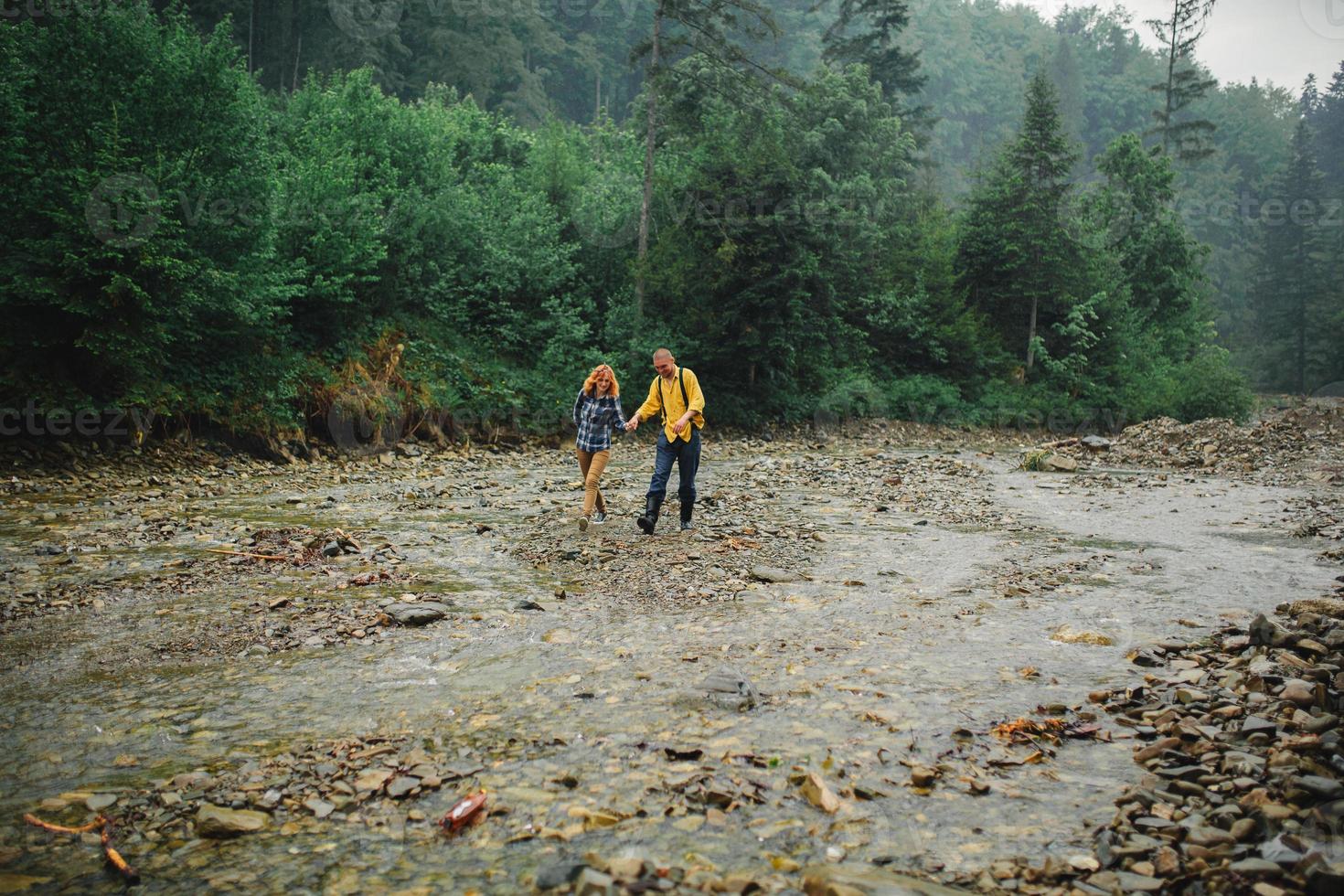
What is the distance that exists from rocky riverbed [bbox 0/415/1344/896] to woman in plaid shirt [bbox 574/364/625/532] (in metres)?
0.55

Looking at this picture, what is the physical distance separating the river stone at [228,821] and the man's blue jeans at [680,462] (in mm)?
7272

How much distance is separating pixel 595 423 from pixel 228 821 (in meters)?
8.18

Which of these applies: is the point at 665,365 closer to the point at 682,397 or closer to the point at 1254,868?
the point at 682,397

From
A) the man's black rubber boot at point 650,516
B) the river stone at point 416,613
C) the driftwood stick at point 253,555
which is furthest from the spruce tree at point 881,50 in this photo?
the river stone at point 416,613

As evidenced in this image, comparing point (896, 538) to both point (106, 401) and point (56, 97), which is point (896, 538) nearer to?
point (106, 401)

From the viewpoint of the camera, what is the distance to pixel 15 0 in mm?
15672

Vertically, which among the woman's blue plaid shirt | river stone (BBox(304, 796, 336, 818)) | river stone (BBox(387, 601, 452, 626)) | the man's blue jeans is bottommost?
river stone (BBox(387, 601, 452, 626))

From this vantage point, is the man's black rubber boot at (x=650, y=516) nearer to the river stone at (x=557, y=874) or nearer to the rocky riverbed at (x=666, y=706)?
the rocky riverbed at (x=666, y=706)

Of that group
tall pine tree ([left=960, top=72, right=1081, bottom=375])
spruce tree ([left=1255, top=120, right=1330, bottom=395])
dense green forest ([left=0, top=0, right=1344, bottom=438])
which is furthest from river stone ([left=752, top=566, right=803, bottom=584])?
spruce tree ([left=1255, top=120, right=1330, bottom=395])

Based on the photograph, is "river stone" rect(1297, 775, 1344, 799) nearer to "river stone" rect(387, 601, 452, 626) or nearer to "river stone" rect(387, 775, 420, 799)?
"river stone" rect(387, 775, 420, 799)

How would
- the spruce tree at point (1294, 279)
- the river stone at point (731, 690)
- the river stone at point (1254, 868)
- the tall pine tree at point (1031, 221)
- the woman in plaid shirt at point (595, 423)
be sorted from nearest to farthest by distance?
1. the river stone at point (1254, 868)
2. the river stone at point (731, 690)
3. the woman in plaid shirt at point (595, 423)
4. the tall pine tree at point (1031, 221)
5. the spruce tree at point (1294, 279)

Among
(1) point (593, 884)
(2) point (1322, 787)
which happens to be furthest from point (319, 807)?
(2) point (1322, 787)

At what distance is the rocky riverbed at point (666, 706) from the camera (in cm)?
371

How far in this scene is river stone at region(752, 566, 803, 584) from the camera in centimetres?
900
